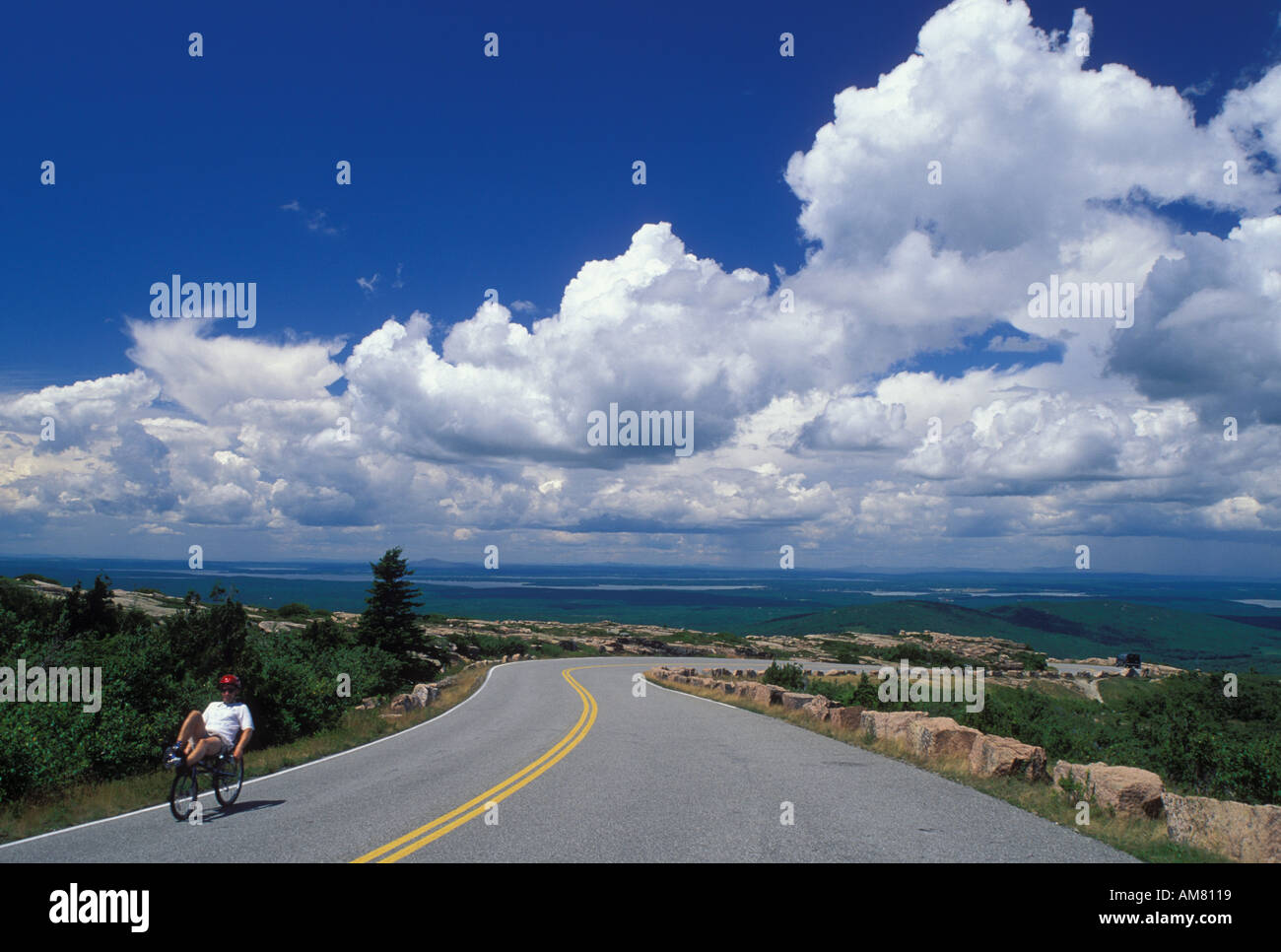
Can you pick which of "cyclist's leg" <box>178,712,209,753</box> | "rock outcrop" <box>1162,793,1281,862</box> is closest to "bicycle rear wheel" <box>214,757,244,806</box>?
"cyclist's leg" <box>178,712,209,753</box>

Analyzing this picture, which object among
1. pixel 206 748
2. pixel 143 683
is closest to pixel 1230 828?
pixel 206 748

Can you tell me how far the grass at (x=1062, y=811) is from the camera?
7484mm

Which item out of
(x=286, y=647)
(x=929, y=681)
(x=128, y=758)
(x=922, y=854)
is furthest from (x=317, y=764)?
(x=929, y=681)

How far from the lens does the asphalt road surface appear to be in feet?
23.9

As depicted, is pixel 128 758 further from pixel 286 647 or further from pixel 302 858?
pixel 286 647

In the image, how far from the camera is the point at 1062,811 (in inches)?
358

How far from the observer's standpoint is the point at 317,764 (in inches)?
535

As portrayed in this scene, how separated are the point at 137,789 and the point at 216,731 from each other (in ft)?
9.93

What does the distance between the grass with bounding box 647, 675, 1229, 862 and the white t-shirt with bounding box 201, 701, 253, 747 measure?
1011cm

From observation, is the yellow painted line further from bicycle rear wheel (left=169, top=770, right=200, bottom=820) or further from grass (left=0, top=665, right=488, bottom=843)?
grass (left=0, top=665, right=488, bottom=843)

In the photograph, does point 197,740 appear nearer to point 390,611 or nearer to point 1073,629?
point 390,611

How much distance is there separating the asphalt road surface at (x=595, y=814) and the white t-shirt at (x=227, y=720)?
3.06 ft

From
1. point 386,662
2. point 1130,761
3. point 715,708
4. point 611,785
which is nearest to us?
point 611,785
